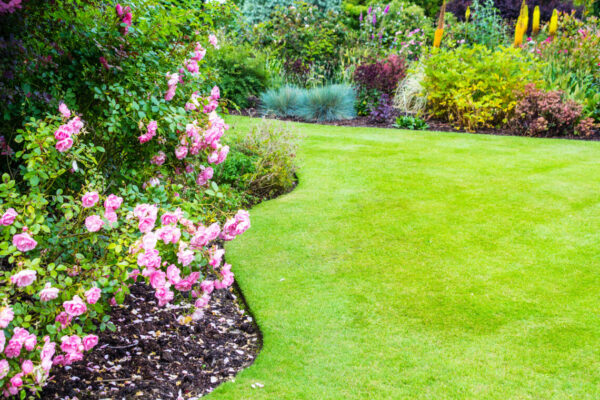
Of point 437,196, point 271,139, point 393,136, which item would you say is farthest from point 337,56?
point 437,196

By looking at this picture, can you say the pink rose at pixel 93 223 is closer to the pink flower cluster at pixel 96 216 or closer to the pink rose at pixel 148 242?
the pink flower cluster at pixel 96 216

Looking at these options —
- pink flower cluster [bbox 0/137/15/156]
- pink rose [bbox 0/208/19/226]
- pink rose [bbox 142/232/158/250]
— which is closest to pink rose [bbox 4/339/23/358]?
pink rose [bbox 0/208/19/226]

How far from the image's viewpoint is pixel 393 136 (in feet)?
28.1

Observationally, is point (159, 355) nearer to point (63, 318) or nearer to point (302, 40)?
point (63, 318)

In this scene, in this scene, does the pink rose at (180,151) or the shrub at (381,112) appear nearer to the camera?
the pink rose at (180,151)

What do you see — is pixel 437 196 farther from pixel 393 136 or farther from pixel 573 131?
pixel 573 131

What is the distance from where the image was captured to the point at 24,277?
1881 mm

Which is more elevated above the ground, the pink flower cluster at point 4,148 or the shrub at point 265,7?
the shrub at point 265,7

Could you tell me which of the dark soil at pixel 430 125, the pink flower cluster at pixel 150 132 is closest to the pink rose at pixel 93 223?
the pink flower cluster at pixel 150 132

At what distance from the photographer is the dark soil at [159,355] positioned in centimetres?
266

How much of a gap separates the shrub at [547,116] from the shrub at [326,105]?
307 cm

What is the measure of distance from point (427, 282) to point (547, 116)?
596cm

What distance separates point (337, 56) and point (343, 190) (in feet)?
26.1

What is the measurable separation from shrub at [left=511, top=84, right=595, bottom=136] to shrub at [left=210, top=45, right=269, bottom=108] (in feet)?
16.3
